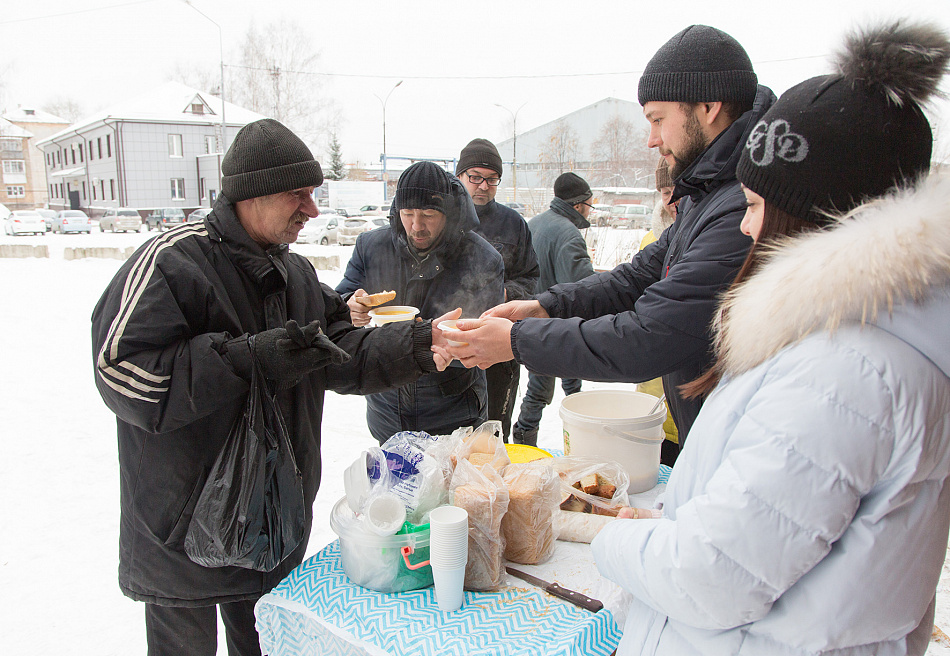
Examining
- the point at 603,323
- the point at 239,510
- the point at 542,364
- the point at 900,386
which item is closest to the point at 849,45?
the point at 900,386

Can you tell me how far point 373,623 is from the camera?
1.53m

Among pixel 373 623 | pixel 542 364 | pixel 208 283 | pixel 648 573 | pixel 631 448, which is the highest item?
pixel 208 283

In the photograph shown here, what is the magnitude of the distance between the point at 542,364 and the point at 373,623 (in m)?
0.91

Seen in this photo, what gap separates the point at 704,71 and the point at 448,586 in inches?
68.2

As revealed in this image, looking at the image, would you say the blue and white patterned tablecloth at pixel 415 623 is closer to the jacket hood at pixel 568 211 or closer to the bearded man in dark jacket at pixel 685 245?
the bearded man in dark jacket at pixel 685 245

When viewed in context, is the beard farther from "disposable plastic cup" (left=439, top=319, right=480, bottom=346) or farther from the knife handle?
the knife handle

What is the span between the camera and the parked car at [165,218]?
2805 centimetres

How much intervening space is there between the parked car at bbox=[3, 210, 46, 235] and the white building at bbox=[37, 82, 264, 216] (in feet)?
30.6

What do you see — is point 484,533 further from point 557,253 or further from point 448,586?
point 557,253

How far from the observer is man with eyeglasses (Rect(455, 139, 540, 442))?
432cm

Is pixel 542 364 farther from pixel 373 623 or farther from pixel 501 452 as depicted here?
pixel 373 623

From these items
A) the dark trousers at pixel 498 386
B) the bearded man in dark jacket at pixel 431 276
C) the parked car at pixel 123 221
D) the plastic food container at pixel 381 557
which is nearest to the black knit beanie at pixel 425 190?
the bearded man in dark jacket at pixel 431 276

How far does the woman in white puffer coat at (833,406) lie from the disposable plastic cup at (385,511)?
2.39 feet

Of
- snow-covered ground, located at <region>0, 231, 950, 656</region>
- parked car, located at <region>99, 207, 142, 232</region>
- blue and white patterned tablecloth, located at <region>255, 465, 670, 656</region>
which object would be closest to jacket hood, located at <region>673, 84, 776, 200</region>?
blue and white patterned tablecloth, located at <region>255, 465, 670, 656</region>
